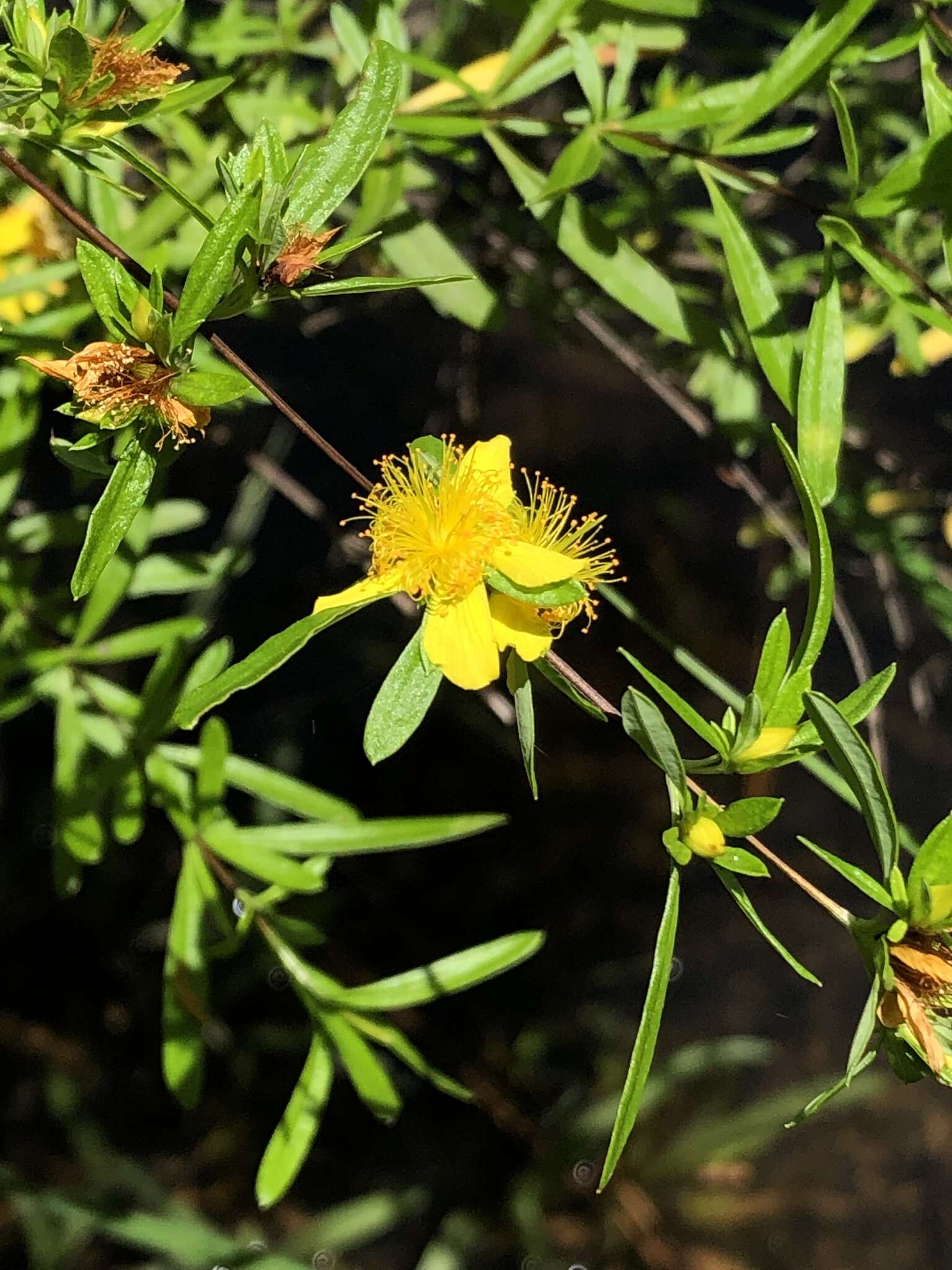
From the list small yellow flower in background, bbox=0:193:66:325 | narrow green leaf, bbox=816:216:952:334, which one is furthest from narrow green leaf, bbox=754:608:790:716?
small yellow flower in background, bbox=0:193:66:325

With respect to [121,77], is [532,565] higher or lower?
lower

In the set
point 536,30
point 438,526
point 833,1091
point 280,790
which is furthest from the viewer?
point 280,790

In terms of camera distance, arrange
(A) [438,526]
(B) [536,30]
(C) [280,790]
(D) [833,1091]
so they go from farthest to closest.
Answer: (C) [280,790] → (B) [536,30] → (A) [438,526] → (D) [833,1091]

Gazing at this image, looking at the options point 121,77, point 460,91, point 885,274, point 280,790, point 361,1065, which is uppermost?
point 121,77

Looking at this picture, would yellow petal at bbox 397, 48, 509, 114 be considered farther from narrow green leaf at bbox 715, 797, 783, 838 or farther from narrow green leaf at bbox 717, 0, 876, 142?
narrow green leaf at bbox 715, 797, 783, 838

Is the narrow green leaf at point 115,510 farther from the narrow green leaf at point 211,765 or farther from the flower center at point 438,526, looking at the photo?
the narrow green leaf at point 211,765

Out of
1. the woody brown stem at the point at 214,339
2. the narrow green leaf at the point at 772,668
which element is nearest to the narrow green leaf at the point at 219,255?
the woody brown stem at the point at 214,339

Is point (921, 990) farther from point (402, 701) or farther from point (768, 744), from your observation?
point (402, 701)

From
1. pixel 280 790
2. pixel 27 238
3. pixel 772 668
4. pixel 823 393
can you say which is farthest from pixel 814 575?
pixel 27 238
